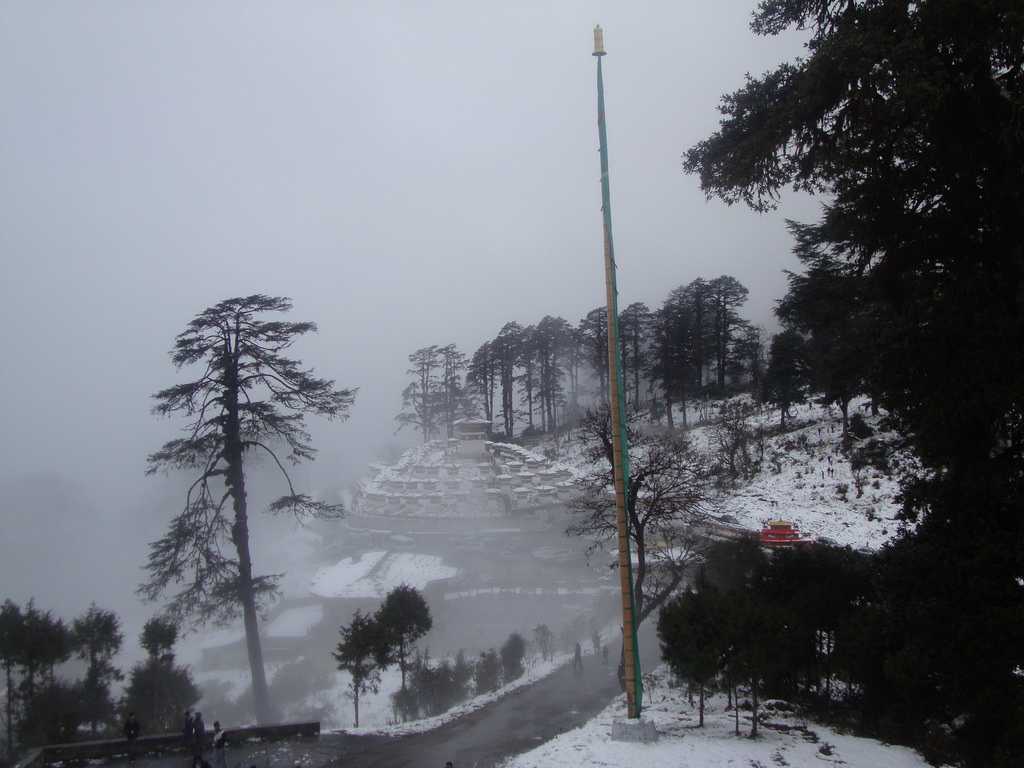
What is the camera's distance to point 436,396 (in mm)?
60938

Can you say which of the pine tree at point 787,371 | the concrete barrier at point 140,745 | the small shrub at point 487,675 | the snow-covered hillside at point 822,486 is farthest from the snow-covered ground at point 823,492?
the concrete barrier at point 140,745

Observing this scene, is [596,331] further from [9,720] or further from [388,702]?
[9,720]

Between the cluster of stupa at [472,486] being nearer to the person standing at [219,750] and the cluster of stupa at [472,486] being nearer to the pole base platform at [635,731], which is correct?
the person standing at [219,750]

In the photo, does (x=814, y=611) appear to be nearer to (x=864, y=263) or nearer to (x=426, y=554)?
(x=864, y=263)

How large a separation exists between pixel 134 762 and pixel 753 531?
17316mm

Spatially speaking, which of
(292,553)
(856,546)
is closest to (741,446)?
(856,546)

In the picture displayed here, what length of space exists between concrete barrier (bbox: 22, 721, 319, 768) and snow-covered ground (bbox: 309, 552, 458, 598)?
1485cm

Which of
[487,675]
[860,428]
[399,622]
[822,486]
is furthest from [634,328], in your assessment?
[399,622]

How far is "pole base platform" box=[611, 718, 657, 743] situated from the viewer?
304 inches

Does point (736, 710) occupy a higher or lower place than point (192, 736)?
higher

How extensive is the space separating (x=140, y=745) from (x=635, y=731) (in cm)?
Result: 923

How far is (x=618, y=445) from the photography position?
7859mm

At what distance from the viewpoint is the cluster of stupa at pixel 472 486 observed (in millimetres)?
33969

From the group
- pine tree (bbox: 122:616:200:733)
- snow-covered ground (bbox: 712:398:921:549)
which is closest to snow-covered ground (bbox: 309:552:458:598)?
pine tree (bbox: 122:616:200:733)
